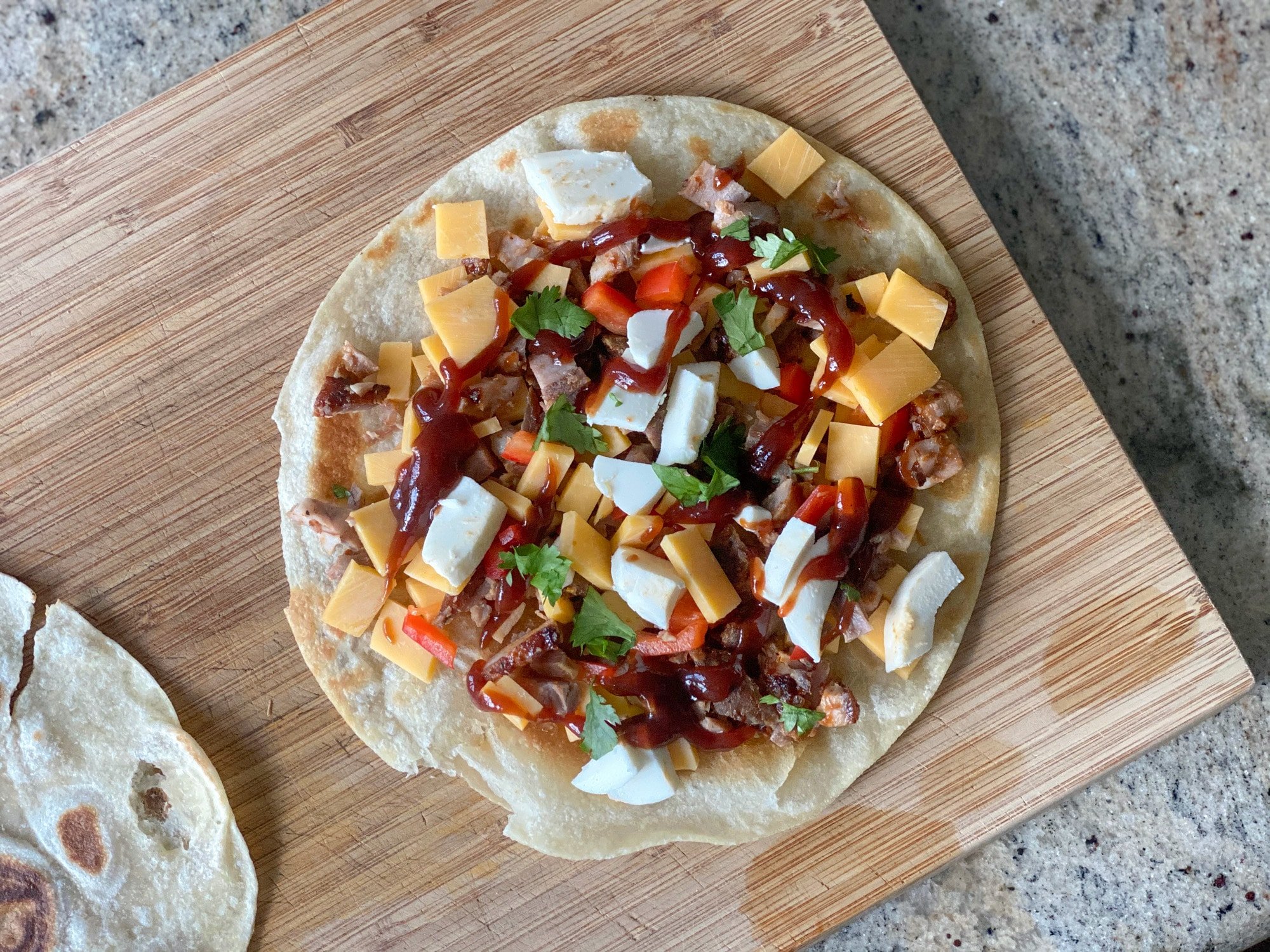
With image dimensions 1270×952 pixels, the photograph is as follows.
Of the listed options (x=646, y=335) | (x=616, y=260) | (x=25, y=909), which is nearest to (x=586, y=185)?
(x=616, y=260)

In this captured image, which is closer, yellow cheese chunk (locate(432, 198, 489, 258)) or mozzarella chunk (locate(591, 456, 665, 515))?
mozzarella chunk (locate(591, 456, 665, 515))

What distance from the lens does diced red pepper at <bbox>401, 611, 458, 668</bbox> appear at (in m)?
2.96

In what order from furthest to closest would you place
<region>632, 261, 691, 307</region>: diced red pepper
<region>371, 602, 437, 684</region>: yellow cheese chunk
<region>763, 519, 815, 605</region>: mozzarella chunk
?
<region>371, 602, 437, 684</region>: yellow cheese chunk < <region>632, 261, 691, 307</region>: diced red pepper < <region>763, 519, 815, 605</region>: mozzarella chunk

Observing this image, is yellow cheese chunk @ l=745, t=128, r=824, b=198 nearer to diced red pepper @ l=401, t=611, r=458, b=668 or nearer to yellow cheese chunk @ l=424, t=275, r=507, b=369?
yellow cheese chunk @ l=424, t=275, r=507, b=369

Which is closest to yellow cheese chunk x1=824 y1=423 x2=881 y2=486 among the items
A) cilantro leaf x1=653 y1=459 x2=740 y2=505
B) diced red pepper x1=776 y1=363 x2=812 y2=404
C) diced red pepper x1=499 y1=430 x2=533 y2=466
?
diced red pepper x1=776 y1=363 x2=812 y2=404

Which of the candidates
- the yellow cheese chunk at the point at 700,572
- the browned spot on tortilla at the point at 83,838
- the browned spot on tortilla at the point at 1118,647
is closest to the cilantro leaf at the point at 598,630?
the yellow cheese chunk at the point at 700,572

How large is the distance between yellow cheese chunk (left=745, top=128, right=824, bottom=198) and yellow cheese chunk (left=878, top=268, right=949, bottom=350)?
49 centimetres

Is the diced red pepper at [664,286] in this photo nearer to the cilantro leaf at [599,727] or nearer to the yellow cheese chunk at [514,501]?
the yellow cheese chunk at [514,501]

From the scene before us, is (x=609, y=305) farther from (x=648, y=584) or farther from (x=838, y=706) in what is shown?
(x=838, y=706)

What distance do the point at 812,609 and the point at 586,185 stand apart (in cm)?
156

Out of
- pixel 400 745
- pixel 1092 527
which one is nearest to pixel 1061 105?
pixel 1092 527

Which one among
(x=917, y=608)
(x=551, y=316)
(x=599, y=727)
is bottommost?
(x=917, y=608)

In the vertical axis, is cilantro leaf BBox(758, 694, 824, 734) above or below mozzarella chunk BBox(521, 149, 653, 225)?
below

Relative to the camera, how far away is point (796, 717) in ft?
9.51
